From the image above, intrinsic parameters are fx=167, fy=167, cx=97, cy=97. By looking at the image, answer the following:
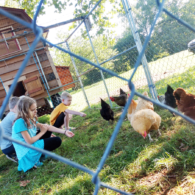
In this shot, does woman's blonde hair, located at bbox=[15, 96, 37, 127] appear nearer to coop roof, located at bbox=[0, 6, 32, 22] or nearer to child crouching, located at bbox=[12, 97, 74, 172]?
child crouching, located at bbox=[12, 97, 74, 172]

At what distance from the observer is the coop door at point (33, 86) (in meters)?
5.93

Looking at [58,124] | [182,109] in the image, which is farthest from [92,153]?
[58,124]

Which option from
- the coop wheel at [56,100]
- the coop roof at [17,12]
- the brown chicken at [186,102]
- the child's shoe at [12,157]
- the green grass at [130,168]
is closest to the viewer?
the green grass at [130,168]

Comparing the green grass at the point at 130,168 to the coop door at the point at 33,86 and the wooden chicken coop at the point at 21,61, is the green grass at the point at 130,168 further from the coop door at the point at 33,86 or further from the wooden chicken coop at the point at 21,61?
the wooden chicken coop at the point at 21,61

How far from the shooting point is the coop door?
5926 millimetres

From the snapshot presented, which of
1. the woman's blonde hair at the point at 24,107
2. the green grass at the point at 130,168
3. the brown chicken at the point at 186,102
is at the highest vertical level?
the woman's blonde hair at the point at 24,107

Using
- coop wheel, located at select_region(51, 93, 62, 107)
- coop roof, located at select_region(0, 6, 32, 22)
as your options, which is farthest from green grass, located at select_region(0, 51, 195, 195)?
coop roof, located at select_region(0, 6, 32, 22)

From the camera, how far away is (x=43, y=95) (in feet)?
20.6

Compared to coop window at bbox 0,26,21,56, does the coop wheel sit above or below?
below

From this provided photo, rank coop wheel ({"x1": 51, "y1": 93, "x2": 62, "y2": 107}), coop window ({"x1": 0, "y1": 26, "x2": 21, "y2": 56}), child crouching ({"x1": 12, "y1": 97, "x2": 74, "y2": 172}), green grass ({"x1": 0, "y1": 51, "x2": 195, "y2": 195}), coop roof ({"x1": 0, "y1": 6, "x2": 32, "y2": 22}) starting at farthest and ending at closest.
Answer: coop wheel ({"x1": 51, "y1": 93, "x2": 62, "y2": 107}), coop window ({"x1": 0, "y1": 26, "x2": 21, "y2": 56}), coop roof ({"x1": 0, "y1": 6, "x2": 32, "y2": 22}), child crouching ({"x1": 12, "y1": 97, "x2": 74, "y2": 172}), green grass ({"x1": 0, "y1": 51, "x2": 195, "y2": 195})

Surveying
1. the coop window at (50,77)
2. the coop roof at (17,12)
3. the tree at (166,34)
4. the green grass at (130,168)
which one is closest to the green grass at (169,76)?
the tree at (166,34)

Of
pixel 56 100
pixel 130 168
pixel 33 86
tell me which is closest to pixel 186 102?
pixel 130 168

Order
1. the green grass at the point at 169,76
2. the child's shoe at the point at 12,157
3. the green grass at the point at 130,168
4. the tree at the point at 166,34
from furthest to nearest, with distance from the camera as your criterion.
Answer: the green grass at the point at 169,76 < the tree at the point at 166,34 < the child's shoe at the point at 12,157 < the green grass at the point at 130,168

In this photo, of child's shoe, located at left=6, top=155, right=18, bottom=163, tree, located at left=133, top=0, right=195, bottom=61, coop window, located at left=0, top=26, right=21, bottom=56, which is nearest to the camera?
child's shoe, located at left=6, top=155, right=18, bottom=163
